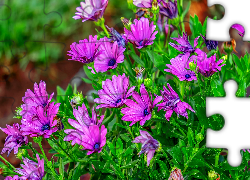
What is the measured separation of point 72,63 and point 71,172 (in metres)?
1.18

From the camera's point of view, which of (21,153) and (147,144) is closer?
(147,144)

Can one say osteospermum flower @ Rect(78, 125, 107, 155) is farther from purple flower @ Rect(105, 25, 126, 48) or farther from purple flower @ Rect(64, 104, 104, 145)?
purple flower @ Rect(105, 25, 126, 48)

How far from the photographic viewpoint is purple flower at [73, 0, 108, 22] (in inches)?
28.1

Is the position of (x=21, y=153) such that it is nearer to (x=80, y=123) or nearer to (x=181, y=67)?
(x=80, y=123)

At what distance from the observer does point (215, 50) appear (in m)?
0.72

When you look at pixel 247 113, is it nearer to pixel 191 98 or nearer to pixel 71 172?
pixel 191 98

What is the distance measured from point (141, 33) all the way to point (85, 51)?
0.41 feet

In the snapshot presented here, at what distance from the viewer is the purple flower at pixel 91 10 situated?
71 cm

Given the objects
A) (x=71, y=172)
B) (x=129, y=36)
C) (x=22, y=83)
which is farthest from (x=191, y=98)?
(x=22, y=83)

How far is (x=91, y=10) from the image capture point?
723 millimetres

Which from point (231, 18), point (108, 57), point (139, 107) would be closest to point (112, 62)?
point (108, 57)

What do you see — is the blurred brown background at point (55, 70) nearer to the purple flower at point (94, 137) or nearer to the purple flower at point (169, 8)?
the purple flower at point (169, 8)

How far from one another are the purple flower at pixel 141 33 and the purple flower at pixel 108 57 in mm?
33

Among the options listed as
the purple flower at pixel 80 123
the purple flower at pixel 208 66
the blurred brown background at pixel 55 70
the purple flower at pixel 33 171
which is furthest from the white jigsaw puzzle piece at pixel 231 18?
the blurred brown background at pixel 55 70
